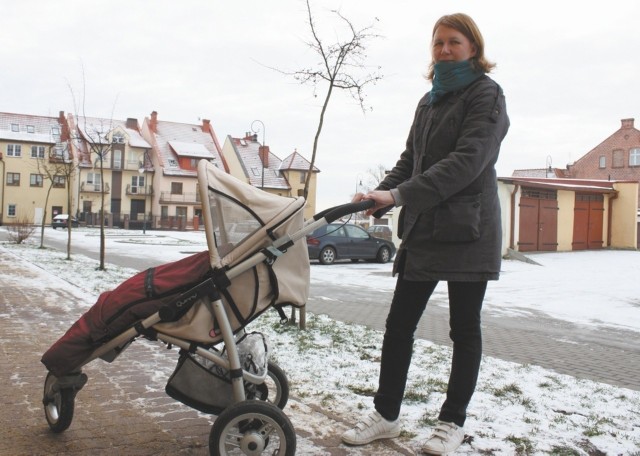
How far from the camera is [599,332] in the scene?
28.2 ft

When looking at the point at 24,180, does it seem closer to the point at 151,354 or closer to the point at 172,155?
the point at 172,155

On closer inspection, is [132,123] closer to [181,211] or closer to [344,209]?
[181,211]

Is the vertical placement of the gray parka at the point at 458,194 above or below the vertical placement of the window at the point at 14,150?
below

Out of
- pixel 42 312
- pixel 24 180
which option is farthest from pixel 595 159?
pixel 42 312

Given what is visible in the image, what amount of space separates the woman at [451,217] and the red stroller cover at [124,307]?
3.19ft

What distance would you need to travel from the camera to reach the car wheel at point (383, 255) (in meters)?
21.8

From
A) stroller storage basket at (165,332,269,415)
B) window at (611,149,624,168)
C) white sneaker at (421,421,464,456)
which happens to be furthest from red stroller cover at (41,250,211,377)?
window at (611,149,624,168)

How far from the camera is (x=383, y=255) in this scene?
21.9 meters

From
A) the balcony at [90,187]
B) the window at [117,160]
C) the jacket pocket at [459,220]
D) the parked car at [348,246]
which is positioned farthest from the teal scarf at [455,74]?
the window at [117,160]

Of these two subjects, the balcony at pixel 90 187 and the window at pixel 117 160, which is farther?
the window at pixel 117 160

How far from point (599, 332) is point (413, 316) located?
641 cm

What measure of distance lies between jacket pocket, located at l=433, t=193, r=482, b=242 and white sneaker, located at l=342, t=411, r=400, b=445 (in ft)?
3.47

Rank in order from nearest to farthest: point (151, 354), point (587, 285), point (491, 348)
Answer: point (151, 354) → point (491, 348) → point (587, 285)

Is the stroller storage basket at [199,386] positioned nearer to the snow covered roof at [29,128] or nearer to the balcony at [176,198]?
the balcony at [176,198]
